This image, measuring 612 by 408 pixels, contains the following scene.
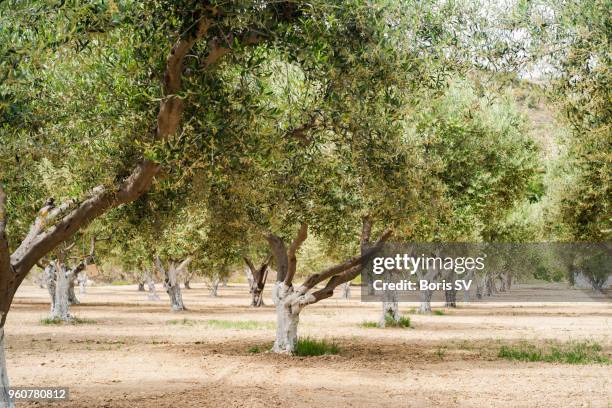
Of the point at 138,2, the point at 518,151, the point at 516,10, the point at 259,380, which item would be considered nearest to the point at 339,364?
the point at 259,380

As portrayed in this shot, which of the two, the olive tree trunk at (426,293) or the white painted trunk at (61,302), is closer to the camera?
the white painted trunk at (61,302)

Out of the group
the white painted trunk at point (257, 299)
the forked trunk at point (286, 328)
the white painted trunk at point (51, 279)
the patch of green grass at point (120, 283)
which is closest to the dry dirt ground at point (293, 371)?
the forked trunk at point (286, 328)


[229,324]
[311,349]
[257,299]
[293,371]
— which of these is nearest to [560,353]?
[311,349]

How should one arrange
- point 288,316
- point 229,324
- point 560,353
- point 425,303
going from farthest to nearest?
point 425,303 < point 229,324 < point 560,353 < point 288,316

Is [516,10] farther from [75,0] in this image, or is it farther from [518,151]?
[518,151]

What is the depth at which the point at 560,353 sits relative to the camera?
80.5 ft

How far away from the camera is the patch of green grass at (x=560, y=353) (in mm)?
22609

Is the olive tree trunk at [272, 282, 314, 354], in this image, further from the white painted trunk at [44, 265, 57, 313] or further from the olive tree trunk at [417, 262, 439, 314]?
the olive tree trunk at [417, 262, 439, 314]

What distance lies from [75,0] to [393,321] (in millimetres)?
31964

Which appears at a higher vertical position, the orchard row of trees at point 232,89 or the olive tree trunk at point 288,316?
the orchard row of trees at point 232,89

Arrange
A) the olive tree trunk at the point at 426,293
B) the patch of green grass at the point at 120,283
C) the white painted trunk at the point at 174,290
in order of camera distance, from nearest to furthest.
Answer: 1. the white painted trunk at the point at 174,290
2. the olive tree trunk at the point at 426,293
3. the patch of green grass at the point at 120,283

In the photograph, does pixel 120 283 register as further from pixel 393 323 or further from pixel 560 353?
pixel 560 353

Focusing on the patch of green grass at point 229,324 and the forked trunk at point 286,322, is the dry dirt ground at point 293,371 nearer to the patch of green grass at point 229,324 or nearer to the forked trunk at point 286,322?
the forked trunk at point 286,322

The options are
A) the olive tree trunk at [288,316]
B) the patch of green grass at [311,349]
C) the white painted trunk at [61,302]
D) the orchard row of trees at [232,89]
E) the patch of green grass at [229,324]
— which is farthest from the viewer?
the white painted trunk at [61,302]
